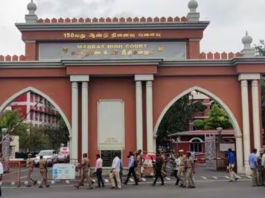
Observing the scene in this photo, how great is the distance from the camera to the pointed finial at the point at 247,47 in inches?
909

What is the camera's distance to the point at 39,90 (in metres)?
22.9

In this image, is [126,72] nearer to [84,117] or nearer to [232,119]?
[84,117]

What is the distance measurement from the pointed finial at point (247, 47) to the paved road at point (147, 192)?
6.98 meters

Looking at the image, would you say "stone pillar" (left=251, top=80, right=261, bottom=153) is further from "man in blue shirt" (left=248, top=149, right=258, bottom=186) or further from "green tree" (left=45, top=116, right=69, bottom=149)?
"green tree" (left=45, top=116, right=69, bottom=149)

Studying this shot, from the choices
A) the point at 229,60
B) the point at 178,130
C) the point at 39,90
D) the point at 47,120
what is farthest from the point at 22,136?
the point at 229,60

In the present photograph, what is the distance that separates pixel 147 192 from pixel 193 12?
11.1m

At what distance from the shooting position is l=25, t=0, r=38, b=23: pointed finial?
23.8m

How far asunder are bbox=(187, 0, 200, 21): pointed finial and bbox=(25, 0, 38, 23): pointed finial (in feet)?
24.4

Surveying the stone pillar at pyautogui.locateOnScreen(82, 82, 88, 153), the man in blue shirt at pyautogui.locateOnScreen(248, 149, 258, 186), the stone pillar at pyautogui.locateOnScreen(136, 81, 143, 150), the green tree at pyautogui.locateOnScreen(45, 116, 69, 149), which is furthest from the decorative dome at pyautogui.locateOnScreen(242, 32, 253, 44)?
the green tree at pyautogui.locateOnScreen(45, 116, 69, 149)

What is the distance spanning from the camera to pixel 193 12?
78.6ft

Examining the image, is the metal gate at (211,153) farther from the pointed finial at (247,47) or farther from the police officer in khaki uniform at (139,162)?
the police officer in khaki uniform at (139,162)

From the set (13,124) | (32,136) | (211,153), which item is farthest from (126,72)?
(32,136)

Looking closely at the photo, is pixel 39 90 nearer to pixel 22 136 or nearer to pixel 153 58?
pixel 153 58

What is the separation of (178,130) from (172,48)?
19.2m
